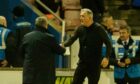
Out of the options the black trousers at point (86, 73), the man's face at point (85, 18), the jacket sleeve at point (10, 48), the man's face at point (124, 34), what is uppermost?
the man's face at point (85, 18)

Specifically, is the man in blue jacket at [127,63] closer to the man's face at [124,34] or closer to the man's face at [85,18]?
the man's face at [124,34]

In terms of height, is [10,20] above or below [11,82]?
above

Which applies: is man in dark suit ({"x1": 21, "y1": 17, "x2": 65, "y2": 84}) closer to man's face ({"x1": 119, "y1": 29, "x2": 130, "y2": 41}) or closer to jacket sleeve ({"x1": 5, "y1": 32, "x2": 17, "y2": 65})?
man's face ({"x1": 119, "y1": 29, "x2": 130, "y2": 41})

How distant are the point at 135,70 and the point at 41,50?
1915mm

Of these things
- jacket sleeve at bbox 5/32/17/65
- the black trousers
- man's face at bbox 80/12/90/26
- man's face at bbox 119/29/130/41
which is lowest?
the black trousers

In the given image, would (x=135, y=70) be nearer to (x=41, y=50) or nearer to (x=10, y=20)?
(x=41, y=50)

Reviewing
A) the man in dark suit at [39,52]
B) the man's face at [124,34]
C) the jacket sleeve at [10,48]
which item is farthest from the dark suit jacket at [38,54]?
the jacket sleeve at [10,48]

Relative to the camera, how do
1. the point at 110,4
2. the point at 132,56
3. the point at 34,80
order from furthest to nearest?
1. the point at 110,4
2. the point at 132,56
3. the point at 34,80

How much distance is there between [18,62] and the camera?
1412 centimetres

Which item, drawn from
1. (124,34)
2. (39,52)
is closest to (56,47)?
(39,52)

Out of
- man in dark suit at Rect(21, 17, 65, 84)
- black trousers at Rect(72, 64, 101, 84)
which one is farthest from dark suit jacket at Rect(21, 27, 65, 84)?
black trousers at Rect(72, 64, 101, 84)

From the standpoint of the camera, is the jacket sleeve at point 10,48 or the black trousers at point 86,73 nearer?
the black trousers at point 86,73

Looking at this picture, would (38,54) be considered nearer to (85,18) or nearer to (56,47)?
(56,47)

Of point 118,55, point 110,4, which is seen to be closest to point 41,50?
point 118,55
